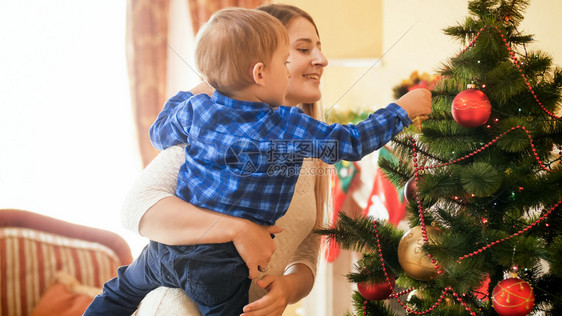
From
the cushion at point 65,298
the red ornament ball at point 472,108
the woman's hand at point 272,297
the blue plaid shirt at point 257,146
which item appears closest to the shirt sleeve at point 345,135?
the blue plaid shirt at point 257,146

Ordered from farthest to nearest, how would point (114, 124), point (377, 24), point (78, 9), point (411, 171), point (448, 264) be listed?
point (377, 24)
point (114, 124)
point (78, 9)
point (411, 171)
point (448, 264)

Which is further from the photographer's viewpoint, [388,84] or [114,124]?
[388,84]

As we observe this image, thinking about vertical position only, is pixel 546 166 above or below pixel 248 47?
below

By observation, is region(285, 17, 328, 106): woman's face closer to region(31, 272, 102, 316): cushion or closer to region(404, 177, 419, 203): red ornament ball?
region(404, 177, 419, 203): red ornament ball

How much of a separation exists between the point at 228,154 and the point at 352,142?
26 cm

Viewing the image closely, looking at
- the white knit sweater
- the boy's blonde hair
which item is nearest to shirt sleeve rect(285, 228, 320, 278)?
the white knit sweater

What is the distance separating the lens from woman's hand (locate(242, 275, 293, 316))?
1031mm

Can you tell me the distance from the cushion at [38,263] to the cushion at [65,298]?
0.03 metres

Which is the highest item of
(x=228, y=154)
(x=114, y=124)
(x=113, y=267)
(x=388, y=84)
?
(x=228, y=154)

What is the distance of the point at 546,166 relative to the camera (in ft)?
3.01

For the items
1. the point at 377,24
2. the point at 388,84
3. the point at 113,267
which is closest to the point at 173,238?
the point at 113,267

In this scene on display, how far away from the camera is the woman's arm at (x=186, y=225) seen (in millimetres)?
1019

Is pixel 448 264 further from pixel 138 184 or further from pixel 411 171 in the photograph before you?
pixel 138 184

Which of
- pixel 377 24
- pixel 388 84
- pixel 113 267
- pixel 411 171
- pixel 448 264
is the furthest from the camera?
pixel 377 24
